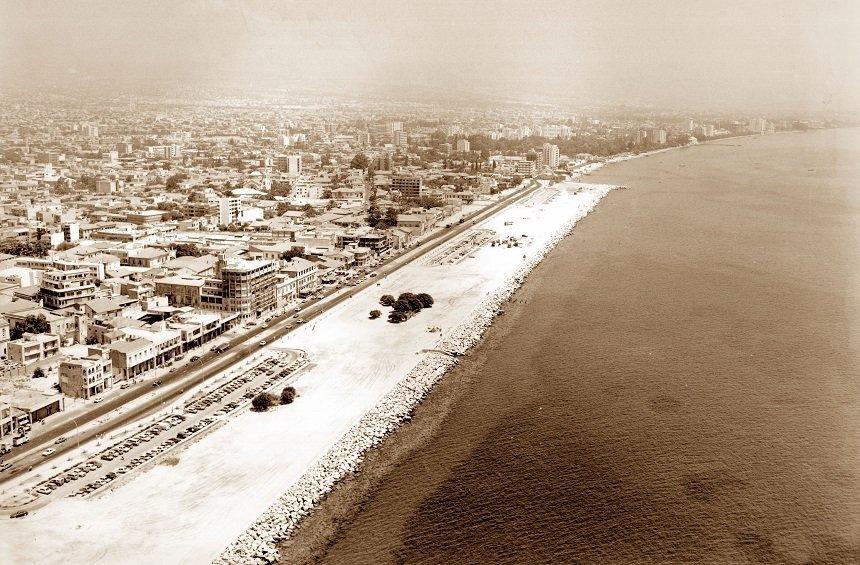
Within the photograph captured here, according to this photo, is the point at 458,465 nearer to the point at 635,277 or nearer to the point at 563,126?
the point at 635,277

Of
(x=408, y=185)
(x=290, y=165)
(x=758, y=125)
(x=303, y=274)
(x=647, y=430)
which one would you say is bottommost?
(x=647, y=430)

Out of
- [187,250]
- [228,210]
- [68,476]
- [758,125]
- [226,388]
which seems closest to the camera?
[68,476]

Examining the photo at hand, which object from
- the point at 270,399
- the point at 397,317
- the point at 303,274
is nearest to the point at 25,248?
the point at 303,274

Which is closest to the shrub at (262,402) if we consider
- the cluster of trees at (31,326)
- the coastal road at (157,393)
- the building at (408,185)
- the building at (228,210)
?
the coastal road at (157,393)

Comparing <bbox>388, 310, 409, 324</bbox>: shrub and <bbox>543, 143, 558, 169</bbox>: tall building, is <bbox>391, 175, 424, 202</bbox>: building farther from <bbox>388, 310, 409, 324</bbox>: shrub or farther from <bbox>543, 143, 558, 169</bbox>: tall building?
<bbox>388, 310, 409, 324</bbox>: shrub

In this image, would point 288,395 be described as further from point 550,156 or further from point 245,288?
point 550,156

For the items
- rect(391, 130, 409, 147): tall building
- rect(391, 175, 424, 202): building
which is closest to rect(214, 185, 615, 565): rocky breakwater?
rect(391, 175, 424, 202): building
